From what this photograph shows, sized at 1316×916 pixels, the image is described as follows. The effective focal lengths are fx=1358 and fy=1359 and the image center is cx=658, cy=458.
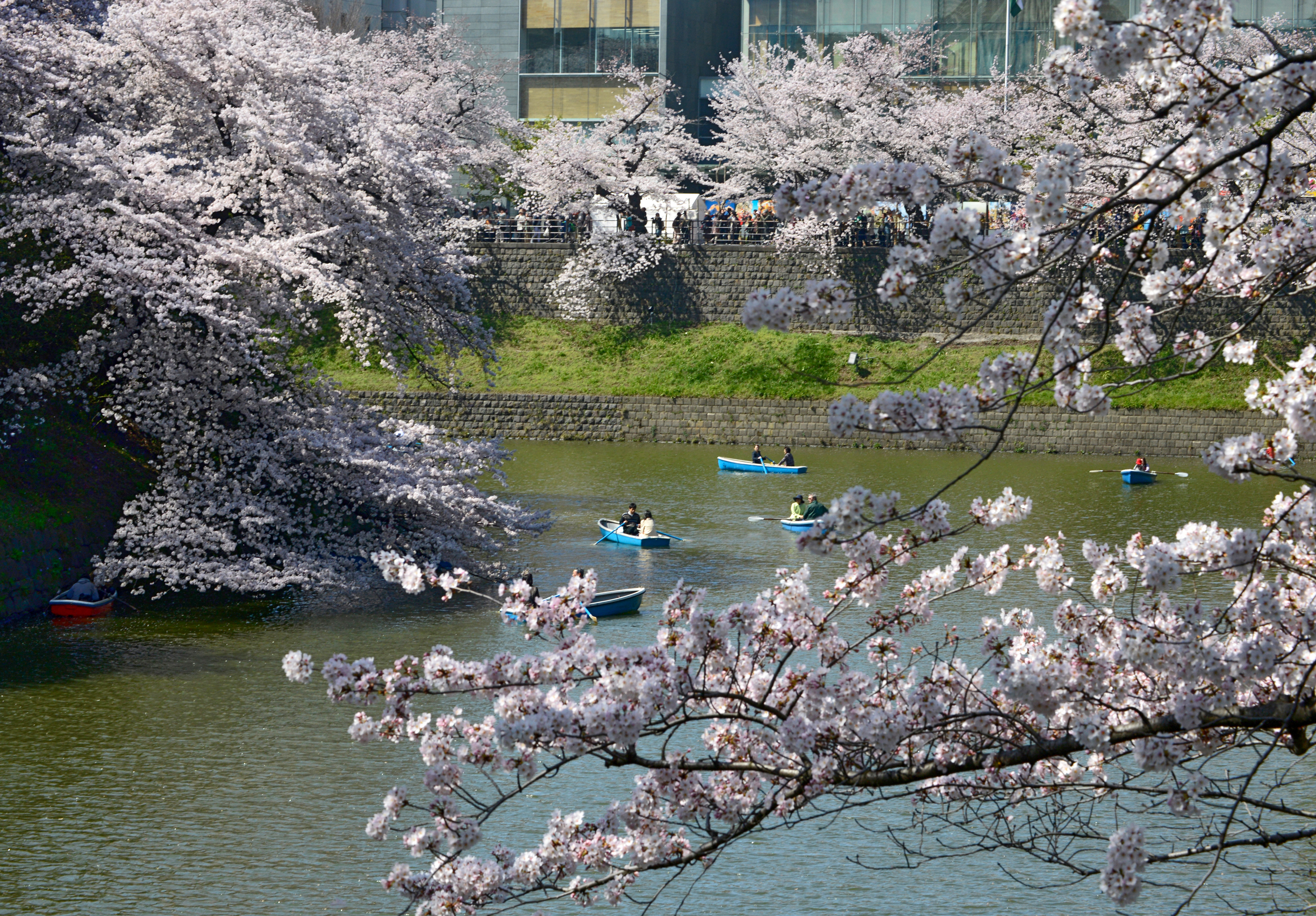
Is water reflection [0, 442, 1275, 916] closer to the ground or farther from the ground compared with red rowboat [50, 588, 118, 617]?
Answer: closer to the ground

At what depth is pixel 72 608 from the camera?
1694cm

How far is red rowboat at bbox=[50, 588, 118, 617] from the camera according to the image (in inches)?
666

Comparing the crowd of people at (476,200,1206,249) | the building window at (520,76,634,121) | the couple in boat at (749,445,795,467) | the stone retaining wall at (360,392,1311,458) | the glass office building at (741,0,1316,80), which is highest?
the glass office building at (741,0,1316,80)

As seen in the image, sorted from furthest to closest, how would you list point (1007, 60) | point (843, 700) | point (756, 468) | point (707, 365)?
point (707, 365) → point (1007, 60) → point (756, 468) → point (843, 700)

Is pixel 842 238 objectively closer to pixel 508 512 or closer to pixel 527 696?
pixel 508 512

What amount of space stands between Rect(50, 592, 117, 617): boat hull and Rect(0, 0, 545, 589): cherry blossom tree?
23.9 inches

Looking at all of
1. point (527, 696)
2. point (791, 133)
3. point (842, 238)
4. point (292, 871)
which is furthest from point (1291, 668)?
point (791, 133)

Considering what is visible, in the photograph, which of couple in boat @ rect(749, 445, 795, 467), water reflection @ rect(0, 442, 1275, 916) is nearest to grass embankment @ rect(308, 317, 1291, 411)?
couple in boat @ rect(749, 445, 795, 467)

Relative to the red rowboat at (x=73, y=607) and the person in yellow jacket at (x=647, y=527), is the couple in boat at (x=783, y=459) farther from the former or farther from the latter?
the red rowboat at (x=73, y=607)

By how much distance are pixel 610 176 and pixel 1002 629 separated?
4116 cm

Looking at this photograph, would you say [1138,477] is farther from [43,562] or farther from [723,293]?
[43,562]

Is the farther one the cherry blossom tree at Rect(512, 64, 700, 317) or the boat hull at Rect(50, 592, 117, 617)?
the cherry blossom tree at Rect(512, 64, 700, 317)

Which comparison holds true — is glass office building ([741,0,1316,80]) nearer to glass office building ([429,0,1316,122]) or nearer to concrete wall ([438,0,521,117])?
glass office building ([429,0,1316,122])

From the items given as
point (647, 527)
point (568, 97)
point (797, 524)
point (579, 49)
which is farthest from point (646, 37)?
point (647, 527)
